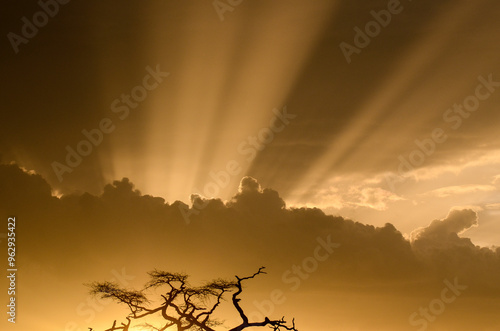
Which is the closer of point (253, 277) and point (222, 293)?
point (253, 277)

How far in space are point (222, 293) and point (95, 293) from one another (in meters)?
15.1

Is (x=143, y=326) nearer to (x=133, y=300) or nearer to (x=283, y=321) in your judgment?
(x=133, y=300)

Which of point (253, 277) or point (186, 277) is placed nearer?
point (253, 277)

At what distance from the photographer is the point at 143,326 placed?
56.4 m

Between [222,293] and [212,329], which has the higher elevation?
[222,293]

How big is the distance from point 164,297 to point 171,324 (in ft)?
10.0

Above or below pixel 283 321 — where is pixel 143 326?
above

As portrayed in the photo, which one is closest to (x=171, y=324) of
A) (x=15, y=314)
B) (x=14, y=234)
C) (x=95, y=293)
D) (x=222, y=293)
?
(x=222, y=293)

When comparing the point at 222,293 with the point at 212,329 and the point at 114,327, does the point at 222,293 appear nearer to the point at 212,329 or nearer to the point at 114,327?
the point at 212,329

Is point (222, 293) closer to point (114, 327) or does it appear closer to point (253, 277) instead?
point (253, 277)

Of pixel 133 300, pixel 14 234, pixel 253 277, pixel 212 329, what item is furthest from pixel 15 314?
pixel 253 277

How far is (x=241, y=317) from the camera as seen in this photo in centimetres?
5347

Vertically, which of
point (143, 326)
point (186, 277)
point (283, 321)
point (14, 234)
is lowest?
point (283, 321)

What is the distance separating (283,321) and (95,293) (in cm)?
2236
